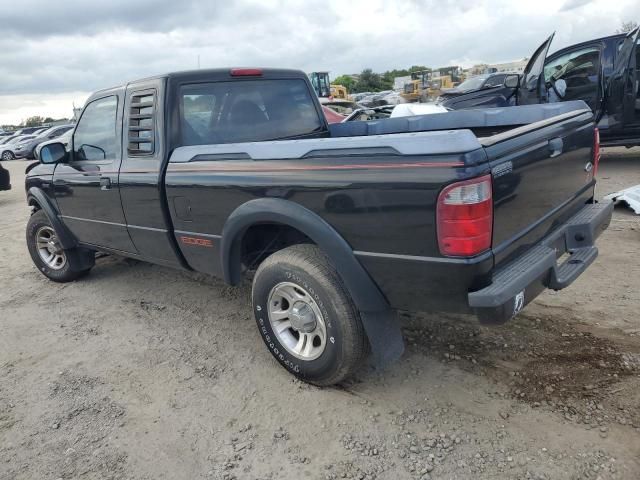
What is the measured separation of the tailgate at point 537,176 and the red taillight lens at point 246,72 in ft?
7.20

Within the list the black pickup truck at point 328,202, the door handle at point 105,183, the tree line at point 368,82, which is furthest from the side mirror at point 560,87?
the tree line at point 368,82

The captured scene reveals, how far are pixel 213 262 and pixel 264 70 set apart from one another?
1698 mm

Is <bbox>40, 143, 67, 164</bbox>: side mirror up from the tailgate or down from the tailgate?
up

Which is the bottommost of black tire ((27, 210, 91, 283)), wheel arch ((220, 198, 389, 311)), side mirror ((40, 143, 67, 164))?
black tire ((27, 210, 91, 283))

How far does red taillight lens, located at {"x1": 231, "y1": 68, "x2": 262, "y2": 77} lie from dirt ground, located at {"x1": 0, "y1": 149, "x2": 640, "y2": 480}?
Answer: 1.89m

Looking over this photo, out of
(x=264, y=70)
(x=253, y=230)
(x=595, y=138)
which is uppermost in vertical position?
(x=264, y=70)

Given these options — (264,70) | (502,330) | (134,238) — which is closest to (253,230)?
(134,238)

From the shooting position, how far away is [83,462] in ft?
8.60

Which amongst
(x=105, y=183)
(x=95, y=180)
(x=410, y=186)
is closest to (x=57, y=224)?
(x=95, y=180)

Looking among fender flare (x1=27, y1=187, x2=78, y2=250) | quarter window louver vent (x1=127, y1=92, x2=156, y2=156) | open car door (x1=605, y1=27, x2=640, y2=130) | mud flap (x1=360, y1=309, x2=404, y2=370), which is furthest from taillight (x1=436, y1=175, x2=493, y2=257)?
open car door (x1=605, y1=27, x2=640, y2=130)

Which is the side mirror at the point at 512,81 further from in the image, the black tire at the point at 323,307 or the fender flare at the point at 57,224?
the fender flare at the point at 57,224

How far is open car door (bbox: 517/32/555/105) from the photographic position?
23.5 feet

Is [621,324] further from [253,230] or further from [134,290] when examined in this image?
[134,290]

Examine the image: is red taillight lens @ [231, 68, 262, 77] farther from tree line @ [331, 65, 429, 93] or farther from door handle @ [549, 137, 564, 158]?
tree line @ [331, 65, 429, 93]
